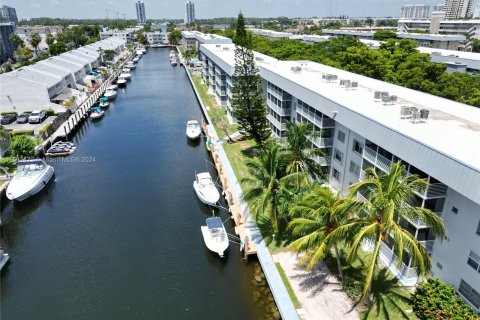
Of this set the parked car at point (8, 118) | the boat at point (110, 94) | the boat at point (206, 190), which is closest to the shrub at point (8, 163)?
the parked car at point (8, 118)

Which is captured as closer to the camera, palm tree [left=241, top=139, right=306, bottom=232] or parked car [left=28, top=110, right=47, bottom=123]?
palm tree [left=241, top=139, right=306, bottom=232]

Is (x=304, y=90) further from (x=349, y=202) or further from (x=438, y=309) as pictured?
(x=438, y=309)

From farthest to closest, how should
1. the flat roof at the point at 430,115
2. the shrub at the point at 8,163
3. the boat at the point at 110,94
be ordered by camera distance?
the boat at the point at 110,94, the shrub at the point at 8,163, the flat roof at the point at 430,115

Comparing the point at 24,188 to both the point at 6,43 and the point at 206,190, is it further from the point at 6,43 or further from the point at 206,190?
the point at 6,43

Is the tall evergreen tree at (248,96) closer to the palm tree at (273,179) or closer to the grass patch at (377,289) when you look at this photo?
the palm tree at (273,179)

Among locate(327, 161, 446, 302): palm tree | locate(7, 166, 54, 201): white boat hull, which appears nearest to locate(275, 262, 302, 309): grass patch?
locate(327, 161, 446, 302): palm tree

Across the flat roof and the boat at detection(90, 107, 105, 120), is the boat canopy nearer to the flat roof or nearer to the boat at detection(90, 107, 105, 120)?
the flat roof
